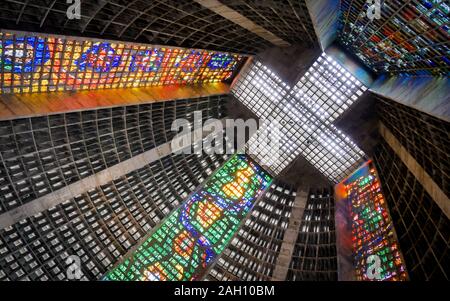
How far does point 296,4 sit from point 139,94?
71.8 ft

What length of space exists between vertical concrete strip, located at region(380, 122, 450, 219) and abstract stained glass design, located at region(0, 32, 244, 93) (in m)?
21.3

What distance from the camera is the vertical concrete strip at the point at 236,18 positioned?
32.3 metres

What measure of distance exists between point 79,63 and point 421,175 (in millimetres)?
29992

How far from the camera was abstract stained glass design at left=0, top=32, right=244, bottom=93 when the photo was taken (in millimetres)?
32844

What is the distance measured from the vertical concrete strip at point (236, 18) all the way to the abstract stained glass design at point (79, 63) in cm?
657

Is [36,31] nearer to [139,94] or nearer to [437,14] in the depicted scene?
[139,94]
